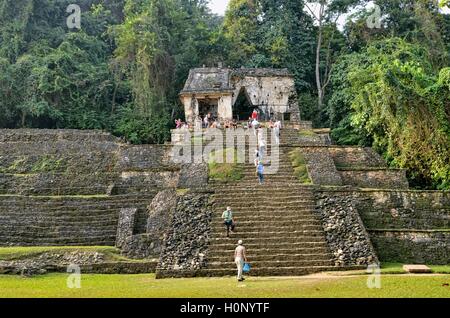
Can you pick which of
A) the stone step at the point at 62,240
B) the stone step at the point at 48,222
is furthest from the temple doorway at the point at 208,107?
the stone step at the point at 62,240

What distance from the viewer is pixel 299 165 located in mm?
20875

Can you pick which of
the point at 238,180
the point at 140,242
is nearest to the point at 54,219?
the point at 140,242

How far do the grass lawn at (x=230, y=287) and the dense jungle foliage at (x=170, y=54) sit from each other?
56.5ft

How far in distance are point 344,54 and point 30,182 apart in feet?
75.1

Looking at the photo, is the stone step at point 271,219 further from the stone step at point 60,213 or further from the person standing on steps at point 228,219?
A: the stone step at point 60,213

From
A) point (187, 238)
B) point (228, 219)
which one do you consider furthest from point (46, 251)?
point (228, 219)

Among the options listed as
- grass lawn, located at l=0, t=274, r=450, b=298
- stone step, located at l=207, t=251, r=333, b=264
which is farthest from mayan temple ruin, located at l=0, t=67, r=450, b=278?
grass lawn, located at l=0, t=274, r=450, b=298

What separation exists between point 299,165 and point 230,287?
32.0 ft

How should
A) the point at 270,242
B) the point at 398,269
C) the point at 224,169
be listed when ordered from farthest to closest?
the point at 224,169 < the point at 270,242 < the point at 398,269

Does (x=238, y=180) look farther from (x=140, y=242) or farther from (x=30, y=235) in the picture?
(x=30, y=235)

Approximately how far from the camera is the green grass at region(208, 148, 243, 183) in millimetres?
19719

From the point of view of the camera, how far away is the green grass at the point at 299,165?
19.8 m

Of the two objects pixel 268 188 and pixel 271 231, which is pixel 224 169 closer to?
pixel 268 188

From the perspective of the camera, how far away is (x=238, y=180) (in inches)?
771
